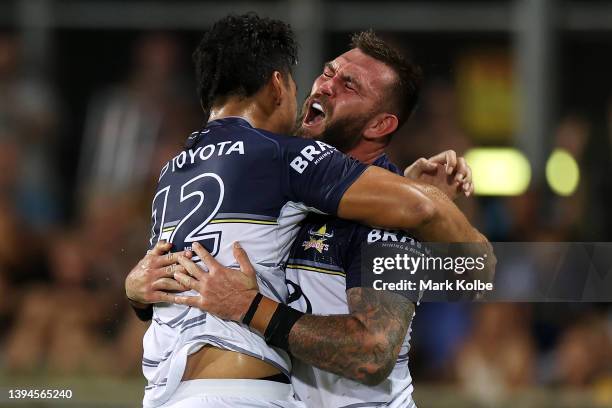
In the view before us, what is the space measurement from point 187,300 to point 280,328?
12.7 inches

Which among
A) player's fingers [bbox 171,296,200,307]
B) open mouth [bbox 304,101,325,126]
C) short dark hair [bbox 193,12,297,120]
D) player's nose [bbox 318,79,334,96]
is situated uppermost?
short dark hair [bbox 193,12,297,120]

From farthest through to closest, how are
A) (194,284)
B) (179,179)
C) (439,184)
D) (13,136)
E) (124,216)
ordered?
(13,136)
(124,216)
(439,184)
(179,179)
(194,284)

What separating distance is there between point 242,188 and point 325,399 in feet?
2.81

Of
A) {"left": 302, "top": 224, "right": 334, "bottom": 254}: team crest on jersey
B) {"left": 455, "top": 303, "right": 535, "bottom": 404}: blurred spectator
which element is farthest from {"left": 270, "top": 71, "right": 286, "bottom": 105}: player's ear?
{"left": 455, "top": 303, "right": 535, "bottom": 404}: blurred spectator

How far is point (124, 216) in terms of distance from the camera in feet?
22.7

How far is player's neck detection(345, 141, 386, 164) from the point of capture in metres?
3.97

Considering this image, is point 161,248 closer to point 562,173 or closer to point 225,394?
point 225,394

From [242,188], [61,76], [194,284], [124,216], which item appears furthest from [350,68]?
[61,76]

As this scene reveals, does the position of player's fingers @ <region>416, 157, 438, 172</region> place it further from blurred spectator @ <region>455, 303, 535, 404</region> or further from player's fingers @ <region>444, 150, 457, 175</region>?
blurred spectator @ <region>455, 303, 535, 404</region>

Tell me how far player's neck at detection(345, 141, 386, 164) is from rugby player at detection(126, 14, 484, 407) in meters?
0.51

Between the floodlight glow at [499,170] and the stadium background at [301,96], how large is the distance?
0.02 metres

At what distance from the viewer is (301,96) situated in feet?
19.4

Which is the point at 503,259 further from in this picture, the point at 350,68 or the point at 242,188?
the point at 242,188

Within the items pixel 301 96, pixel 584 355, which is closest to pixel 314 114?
pixel 301 96
